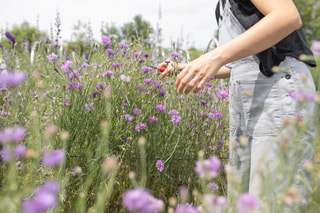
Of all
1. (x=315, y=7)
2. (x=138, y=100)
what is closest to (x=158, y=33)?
(x=138, y=100)

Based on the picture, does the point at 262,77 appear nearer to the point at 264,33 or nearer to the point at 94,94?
the point at 264,33

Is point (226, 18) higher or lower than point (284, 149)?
higher

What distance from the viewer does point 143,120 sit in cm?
205

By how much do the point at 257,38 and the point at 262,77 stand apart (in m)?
0.23

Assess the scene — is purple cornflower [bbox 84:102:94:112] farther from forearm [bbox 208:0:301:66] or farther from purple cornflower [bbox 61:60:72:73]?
forearm [bbox 208:0:301:66]

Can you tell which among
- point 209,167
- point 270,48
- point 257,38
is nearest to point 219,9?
point 270,48

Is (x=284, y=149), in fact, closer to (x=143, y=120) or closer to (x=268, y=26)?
(x=268, y=26)

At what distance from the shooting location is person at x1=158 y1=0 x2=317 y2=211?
1171mm

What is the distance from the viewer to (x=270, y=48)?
4.40 ft

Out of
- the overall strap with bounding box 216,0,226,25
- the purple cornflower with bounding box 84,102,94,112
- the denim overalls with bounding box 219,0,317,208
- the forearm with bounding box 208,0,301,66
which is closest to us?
the forearm with bounding box 208,0,301,66

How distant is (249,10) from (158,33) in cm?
252

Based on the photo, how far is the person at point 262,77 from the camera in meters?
1.17

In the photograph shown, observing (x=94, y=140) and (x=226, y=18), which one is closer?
(x=226, y=18)

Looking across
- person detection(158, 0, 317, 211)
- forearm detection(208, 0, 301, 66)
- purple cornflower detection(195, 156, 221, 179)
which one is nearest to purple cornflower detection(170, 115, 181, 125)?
person detection(158, 0, 317, 211)
